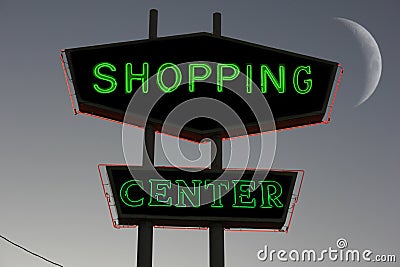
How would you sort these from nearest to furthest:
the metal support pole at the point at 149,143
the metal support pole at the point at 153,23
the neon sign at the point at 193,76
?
the metal support pole at the point at 149,143
the neon sign at the point at 193,76
the metal support pole at the point at 153,23

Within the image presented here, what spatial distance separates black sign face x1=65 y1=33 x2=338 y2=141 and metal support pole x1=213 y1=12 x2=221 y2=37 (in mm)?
303

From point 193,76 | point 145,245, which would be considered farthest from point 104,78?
point 145,245

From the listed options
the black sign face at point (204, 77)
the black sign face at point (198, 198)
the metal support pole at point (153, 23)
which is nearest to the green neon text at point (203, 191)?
the black sign face at point (198, 198)

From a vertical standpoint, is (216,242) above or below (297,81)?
below

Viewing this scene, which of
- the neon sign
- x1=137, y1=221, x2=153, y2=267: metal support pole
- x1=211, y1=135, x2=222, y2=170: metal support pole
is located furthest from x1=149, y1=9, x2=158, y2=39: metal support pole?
x1=137, y1=221, x2=153, y2=267: metal support pole

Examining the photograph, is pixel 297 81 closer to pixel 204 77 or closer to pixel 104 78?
pixel 204 77

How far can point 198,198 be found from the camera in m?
16.4

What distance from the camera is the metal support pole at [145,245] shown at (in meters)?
16.0

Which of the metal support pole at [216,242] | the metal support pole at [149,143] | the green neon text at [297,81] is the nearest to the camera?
the metal support pole at [216,242]

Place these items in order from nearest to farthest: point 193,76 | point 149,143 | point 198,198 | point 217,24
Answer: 1. point 198,198
2. point 149,143
3. point 193,76
4. point 217,24

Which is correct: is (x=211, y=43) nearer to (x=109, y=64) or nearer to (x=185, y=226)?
(x=109, y=64)

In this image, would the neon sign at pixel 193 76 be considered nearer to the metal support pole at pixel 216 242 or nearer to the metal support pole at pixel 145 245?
the metal support pole at pixel 145 245

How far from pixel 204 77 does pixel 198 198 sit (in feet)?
11.3

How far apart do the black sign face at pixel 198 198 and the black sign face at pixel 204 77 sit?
1.58 metres
